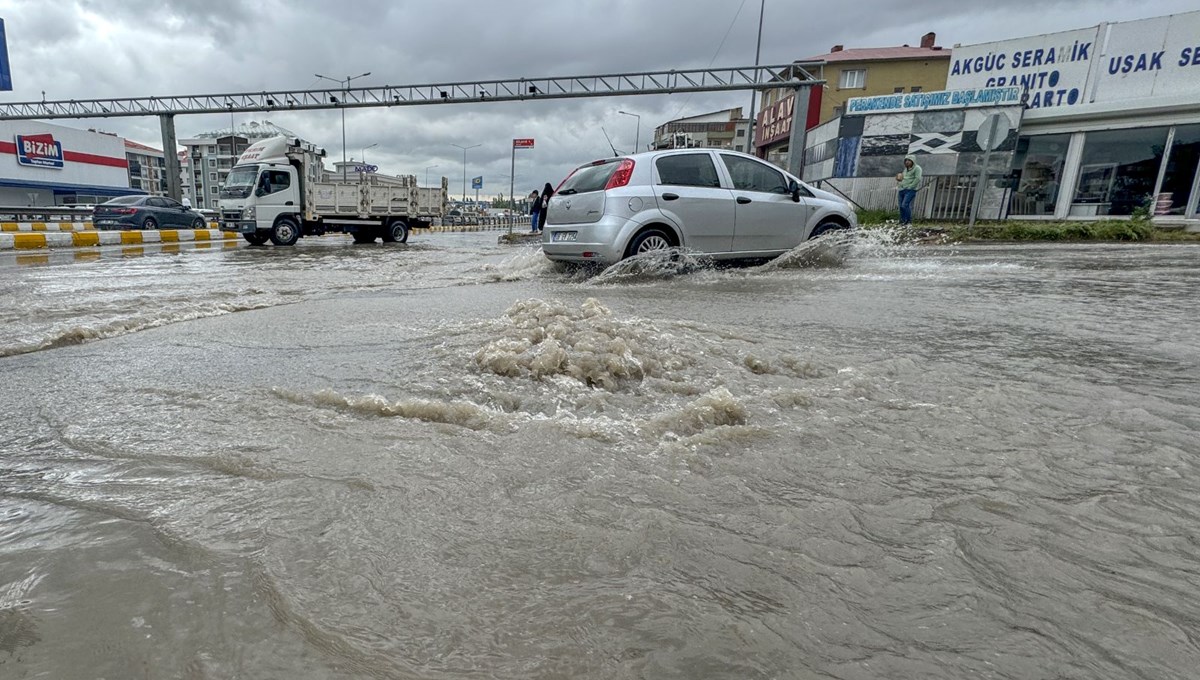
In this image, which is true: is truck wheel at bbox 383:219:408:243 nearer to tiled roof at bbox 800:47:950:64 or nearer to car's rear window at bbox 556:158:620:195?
car's rear window at bbox 556:158:620:195

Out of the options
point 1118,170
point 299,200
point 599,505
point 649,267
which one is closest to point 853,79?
point 1118,170

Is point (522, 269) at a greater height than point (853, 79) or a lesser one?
lesser

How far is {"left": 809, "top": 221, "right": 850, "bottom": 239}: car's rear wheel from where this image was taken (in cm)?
821

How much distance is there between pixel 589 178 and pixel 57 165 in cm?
5325

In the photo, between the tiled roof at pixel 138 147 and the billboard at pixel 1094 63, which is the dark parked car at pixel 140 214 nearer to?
the billboard at pixel 1094 63

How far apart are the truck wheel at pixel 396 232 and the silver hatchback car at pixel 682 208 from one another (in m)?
14.4

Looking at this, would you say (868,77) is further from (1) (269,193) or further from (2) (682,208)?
(2) (682,208)

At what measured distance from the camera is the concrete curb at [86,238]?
14.3 m

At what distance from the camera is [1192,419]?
98.3 inches

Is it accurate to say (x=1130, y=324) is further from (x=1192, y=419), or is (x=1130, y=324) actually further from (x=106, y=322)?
(x=106, y=322)

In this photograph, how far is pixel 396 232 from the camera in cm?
→ 2103

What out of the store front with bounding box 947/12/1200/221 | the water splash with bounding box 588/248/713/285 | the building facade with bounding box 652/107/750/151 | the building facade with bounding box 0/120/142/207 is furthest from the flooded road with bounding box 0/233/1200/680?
the building facade with bounding box 652/107/750/151

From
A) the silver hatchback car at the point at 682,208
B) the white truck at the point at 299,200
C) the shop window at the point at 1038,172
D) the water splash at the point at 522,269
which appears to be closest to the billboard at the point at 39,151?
the white truck at the point at 299,200

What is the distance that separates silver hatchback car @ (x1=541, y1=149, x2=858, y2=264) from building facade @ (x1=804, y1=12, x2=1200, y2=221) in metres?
10.5
